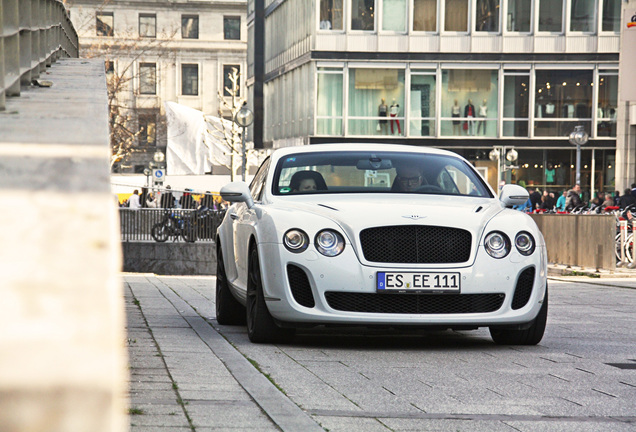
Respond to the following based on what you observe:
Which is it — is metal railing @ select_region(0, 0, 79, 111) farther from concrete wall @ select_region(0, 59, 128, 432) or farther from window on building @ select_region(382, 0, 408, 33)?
window on building @ select_region(382, 0, 408, 33)

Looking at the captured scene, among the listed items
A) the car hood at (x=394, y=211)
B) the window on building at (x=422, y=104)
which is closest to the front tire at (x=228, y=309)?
the car hood at (x=394, y=211)

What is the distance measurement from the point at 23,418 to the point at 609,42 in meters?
46.3

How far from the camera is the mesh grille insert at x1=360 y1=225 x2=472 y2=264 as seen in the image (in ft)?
24.0

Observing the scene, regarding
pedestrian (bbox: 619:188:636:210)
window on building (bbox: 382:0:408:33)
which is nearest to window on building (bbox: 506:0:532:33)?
window on building (bbox: 382:0:408:33)

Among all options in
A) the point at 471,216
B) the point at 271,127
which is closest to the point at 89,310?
the point at 471,216

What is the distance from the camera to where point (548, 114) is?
150 ft

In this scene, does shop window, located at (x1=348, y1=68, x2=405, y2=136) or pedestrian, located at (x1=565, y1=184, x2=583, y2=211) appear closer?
pedestrian, located at (x1=565, y1=184, x2=583, y2=211)

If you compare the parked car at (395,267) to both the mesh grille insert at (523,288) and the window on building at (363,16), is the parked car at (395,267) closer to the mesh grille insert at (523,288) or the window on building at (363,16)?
the mesh grille insert at (523,288)

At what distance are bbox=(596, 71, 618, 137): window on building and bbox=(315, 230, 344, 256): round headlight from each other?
132 ft

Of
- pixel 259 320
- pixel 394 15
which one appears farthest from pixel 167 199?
pixel 259 320

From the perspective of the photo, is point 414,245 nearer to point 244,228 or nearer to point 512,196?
point 512,196

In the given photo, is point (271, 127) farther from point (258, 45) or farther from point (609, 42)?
point (609, 42)

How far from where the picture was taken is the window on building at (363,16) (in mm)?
45594

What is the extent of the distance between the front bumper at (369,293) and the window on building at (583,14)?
39.7m
